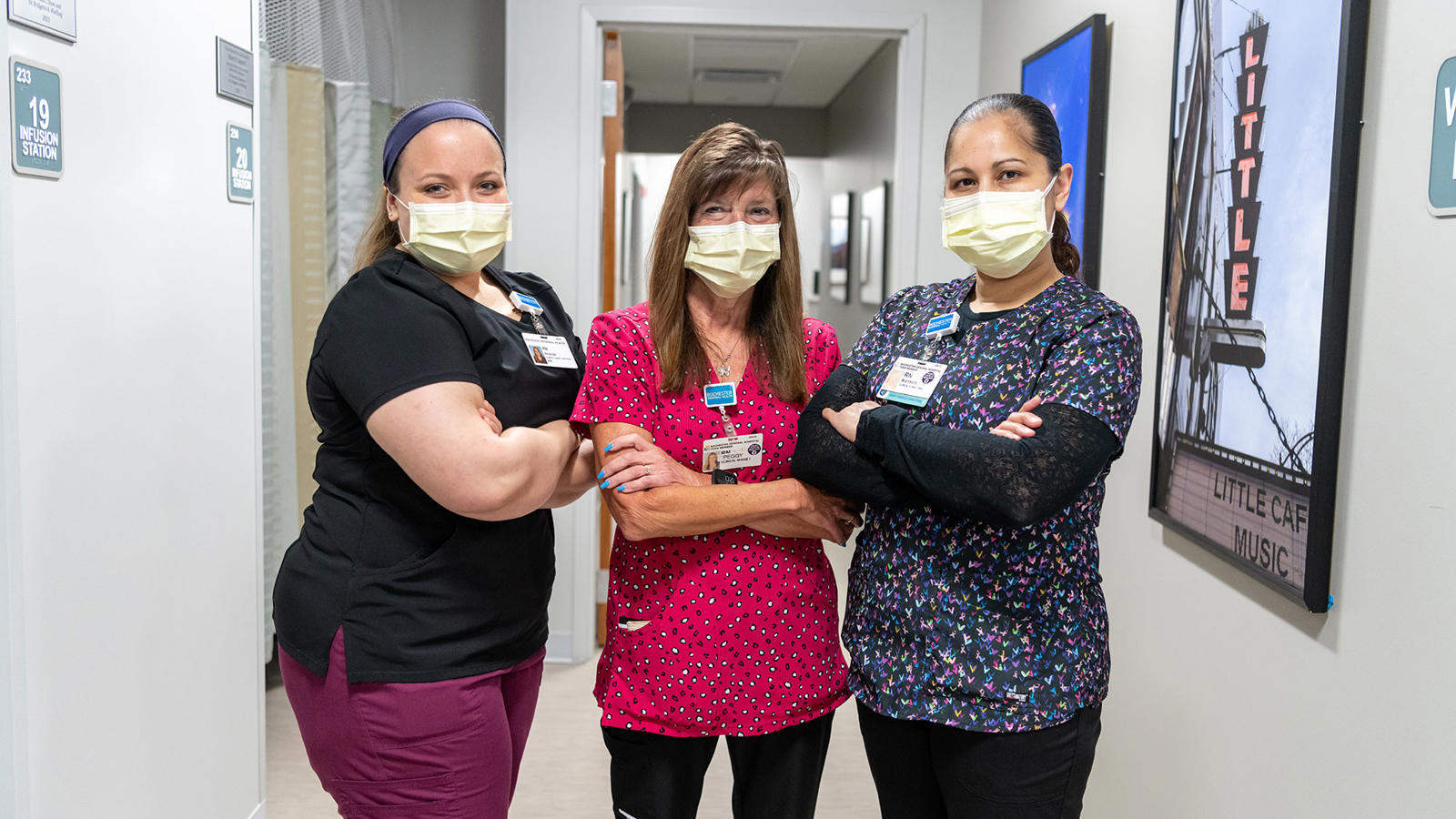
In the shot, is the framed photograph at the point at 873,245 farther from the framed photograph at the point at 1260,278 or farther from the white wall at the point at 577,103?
the framed photograph at the point at 1260,278

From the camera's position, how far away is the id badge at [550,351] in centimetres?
152

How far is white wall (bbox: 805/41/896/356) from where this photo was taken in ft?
19.3

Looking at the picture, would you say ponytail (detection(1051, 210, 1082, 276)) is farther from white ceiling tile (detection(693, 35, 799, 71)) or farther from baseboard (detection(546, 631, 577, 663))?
white ceiling tile (detection(693, 35, 799, 71))

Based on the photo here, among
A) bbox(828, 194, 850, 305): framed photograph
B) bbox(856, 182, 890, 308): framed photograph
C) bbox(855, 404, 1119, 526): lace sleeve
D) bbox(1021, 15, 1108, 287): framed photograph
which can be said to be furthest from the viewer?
bbox(828, 194, 850, 305): framed photograph

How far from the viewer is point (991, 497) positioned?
1.22 metres

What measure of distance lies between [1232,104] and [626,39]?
16.7 feet

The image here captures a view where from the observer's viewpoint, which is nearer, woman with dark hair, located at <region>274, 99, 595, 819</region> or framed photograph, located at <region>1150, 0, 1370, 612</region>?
woman with dark hair, located at <region>274, 99, 595, 819</region>

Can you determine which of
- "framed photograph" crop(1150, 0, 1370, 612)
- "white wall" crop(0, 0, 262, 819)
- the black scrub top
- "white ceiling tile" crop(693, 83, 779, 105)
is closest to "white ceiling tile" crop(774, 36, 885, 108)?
"white ceiling tile" crop(693, 83, 779, 105)

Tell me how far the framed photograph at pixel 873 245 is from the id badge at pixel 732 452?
4.17 metres

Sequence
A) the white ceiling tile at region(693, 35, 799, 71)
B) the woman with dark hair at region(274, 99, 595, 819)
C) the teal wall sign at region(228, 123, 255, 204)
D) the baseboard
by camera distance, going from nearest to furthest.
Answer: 1. the woman with dark hair at region(274, 99, 595, 819)
2. the teal wall sign at region(228, 123, 255, 204)
3. the baseboard
4. the white ceiling tile at region(693, 35, 799, 71)

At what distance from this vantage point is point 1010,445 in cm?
122

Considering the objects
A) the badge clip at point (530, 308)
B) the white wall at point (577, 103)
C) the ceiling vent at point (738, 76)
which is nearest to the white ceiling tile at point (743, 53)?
the ceiling vent at point (738, 76)

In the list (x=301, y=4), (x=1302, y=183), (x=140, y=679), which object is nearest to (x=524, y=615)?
(x=140, y=679)

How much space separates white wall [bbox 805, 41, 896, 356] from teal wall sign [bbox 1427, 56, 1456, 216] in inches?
137
